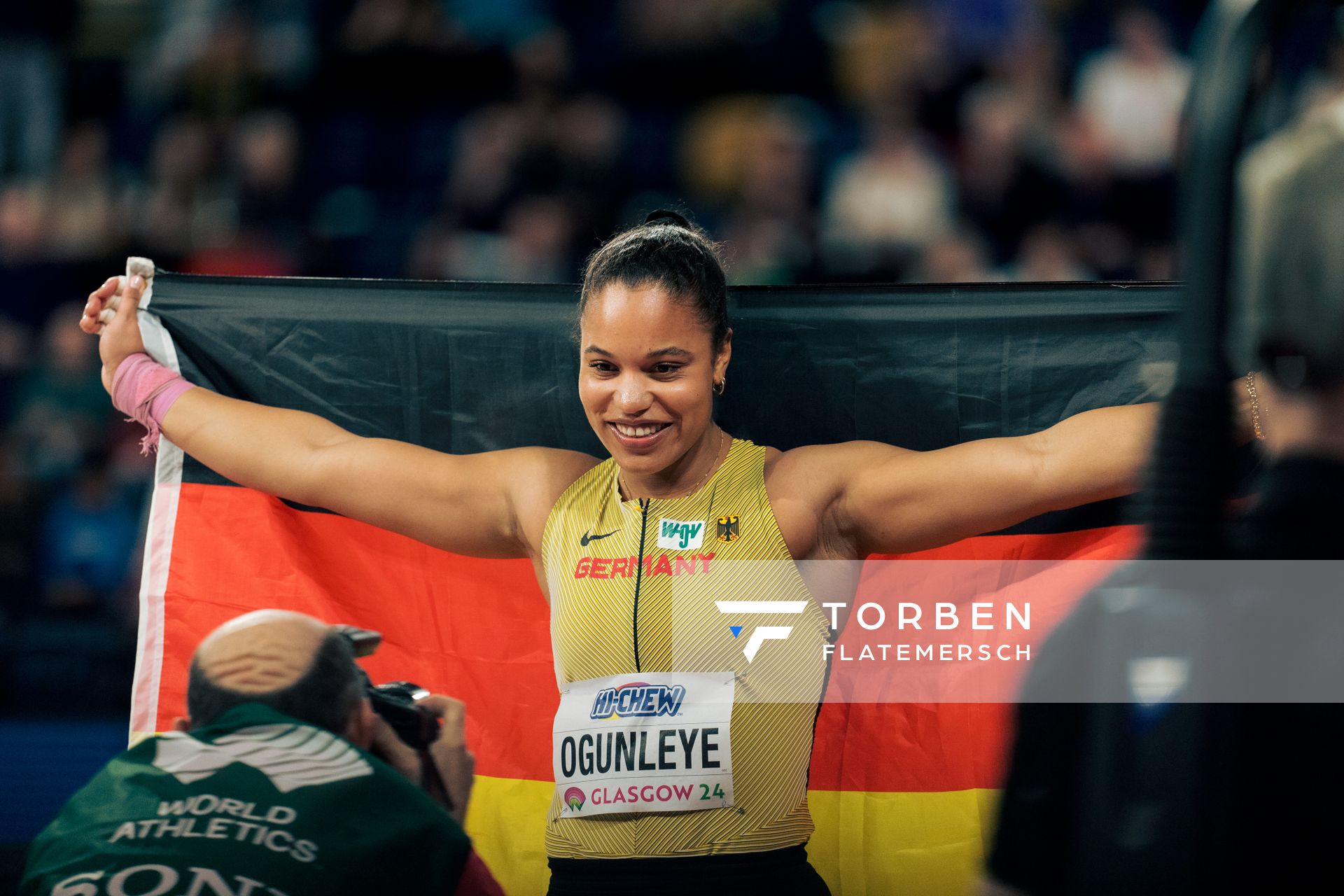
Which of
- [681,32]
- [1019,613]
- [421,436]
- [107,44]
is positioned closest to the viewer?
[1019,613]

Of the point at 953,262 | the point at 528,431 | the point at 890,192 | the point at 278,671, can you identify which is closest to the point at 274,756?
the point at 278,671

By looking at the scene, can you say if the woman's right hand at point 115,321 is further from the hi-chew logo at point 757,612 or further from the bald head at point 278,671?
the hi-chew logo at point 757,612

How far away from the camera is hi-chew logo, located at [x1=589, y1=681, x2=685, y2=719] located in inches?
97.0

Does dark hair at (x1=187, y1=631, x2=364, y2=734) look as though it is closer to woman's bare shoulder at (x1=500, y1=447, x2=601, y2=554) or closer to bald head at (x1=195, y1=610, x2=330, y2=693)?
bald head at (x1=195, y1=610, x2=330, y2=693)

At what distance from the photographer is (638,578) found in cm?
257

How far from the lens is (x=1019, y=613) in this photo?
2.84 meters

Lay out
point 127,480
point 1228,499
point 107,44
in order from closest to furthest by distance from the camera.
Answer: point 1228,499 → point 127,480 → point 107,44

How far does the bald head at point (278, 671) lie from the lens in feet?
8.72

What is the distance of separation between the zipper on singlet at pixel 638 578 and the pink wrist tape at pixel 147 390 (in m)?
1.15

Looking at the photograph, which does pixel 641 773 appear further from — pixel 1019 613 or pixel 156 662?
pixel 156 662

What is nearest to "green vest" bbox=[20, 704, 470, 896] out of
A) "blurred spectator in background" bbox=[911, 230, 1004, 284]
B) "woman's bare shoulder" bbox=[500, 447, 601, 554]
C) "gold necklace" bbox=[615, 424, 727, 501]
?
"woman's bare shoulder" bbox=[500, 447, 601, 554]

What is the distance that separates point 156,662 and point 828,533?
1.56 meters

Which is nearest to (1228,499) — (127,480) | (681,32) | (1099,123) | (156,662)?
(156,662)

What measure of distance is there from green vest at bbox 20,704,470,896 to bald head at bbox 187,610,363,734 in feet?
0.37
